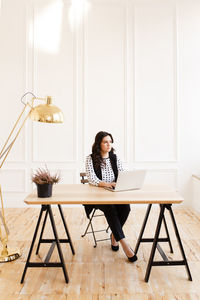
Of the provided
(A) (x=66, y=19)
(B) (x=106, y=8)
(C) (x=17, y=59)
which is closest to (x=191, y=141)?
(B) (x=106, y=8)

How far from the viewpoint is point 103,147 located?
10.9 ft

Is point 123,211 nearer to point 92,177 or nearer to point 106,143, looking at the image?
point 92,177

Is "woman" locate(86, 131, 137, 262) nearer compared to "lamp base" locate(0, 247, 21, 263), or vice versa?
"lamp base" locate(0, 247, 21, 263)

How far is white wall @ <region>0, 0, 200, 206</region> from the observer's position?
17.4ft

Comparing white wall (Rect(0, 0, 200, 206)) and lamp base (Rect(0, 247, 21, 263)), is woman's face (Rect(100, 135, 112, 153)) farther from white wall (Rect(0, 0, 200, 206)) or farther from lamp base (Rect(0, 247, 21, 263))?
white wall (Rect(0, 0, 200, 206))

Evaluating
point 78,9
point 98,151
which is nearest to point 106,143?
point 98,151

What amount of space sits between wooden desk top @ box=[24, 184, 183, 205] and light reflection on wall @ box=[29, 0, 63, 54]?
336 cm

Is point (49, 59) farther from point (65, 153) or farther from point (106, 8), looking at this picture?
point (65, 153)

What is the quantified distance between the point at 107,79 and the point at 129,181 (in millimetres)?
3032

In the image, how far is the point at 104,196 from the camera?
2.53 metres

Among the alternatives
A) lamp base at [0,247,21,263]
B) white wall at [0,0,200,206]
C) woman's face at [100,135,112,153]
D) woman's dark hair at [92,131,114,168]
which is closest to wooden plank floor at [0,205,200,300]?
lamp base at [0,247,21,263]

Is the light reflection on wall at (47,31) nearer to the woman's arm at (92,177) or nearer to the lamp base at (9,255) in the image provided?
the woman's arm at (92,177)

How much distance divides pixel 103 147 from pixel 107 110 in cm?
211

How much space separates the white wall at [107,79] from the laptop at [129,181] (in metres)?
2.46
